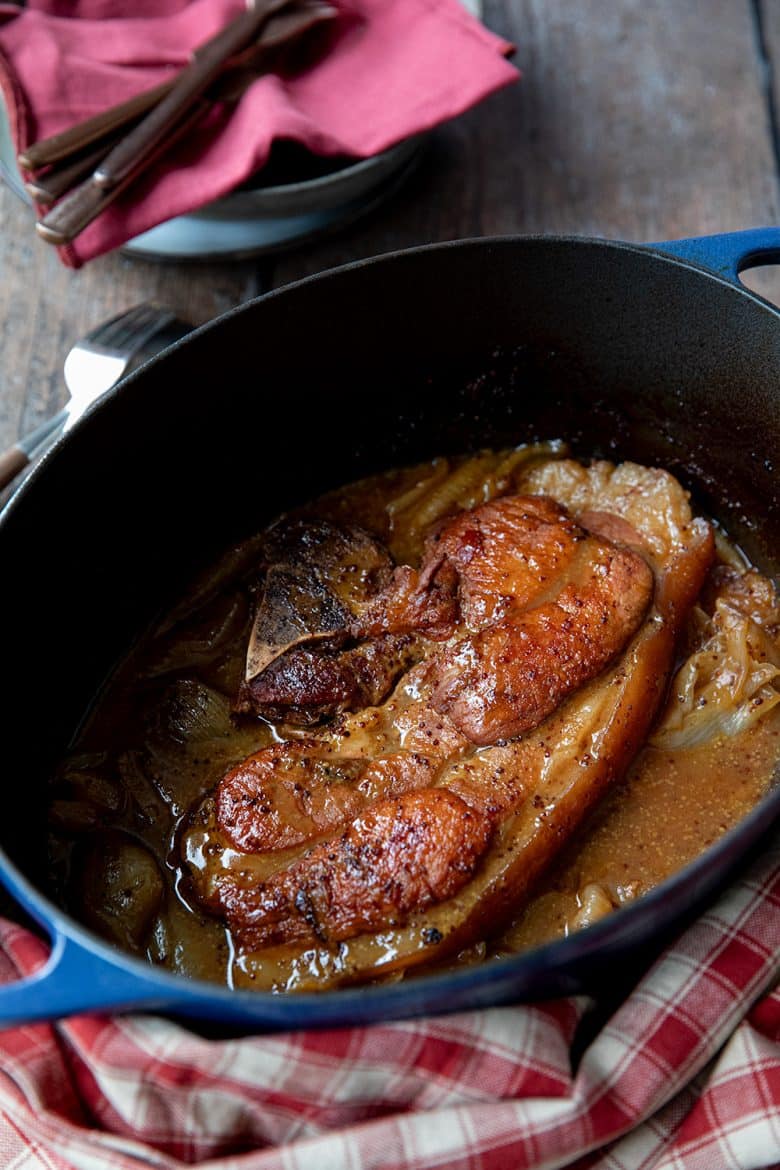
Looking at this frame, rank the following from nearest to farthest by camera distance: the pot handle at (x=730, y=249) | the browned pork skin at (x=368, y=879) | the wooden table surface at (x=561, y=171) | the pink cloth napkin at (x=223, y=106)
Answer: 1. the browned pork skin at (x=368, y=879)
2. the pot handle at (x=730, y=249)
3. the pink cloth napkin at (x=223, y=106)
4. the wooden table surface at (x=561, y=171)

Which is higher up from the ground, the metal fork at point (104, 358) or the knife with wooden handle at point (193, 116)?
the knife with wooden handle at point (193, 116)

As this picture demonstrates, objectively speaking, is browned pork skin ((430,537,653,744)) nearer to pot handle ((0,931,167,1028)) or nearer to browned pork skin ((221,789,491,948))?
browned pork skin ((221,789,491,948))

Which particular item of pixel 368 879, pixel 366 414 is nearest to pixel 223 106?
pixel 366 414

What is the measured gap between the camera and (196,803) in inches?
84.3

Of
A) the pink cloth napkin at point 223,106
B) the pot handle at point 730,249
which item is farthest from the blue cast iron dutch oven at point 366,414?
the pink cloth napkin at point 223,106

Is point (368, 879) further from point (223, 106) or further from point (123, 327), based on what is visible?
point (223, 106)

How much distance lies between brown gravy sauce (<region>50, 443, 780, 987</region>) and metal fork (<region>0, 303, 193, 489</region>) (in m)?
0.46

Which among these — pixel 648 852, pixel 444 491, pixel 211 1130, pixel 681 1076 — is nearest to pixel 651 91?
pixel 444 491

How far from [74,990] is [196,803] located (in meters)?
0.67

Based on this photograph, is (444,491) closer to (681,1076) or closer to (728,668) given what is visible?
(728,668)

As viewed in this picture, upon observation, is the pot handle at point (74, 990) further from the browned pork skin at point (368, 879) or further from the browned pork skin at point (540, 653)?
the browned pork skin at point (540, 653)

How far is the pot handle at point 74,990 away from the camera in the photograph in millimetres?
1472

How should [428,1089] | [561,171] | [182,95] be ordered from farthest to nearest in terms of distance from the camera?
[561,171] → [182,95] → [428,1089]

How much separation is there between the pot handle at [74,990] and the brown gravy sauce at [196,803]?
453mm
